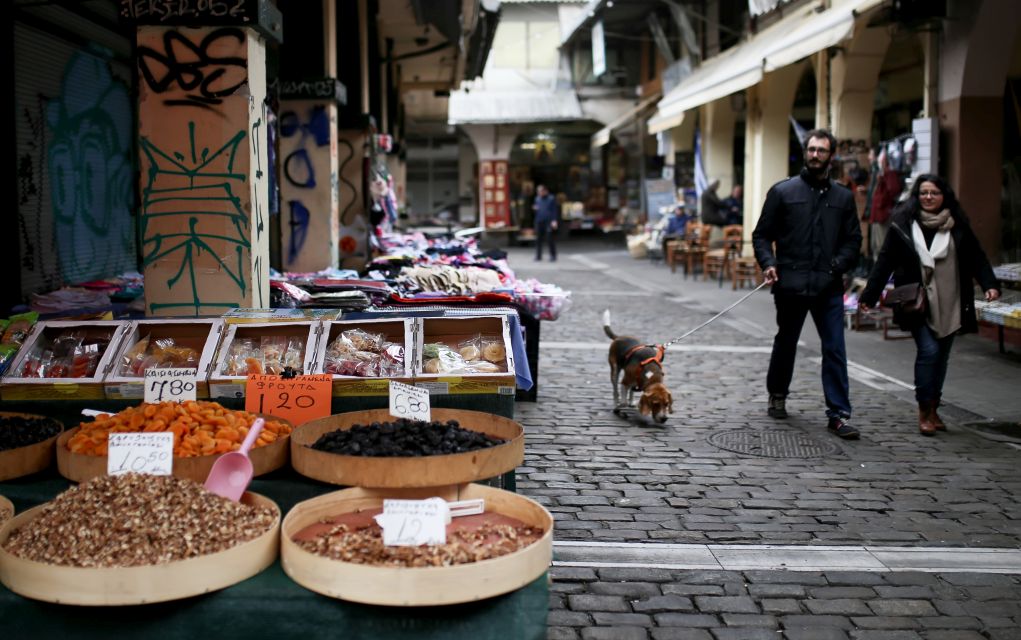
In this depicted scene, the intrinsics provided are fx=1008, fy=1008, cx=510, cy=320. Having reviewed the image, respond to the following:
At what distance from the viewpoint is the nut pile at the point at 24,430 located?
3871 mm

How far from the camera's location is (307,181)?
36.3 ft

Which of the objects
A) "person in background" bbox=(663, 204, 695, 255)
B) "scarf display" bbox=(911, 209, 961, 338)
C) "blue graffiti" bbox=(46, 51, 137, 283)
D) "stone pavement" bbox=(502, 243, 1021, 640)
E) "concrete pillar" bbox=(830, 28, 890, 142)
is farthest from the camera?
"person in background" bbox=(663, 204, 695, 255)

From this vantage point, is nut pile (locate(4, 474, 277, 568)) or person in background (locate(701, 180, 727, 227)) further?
person in background (locate(701, 180, 727, 227))

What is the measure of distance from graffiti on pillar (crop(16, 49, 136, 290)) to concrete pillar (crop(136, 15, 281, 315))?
8.32ft

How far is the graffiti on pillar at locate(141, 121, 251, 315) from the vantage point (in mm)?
6422

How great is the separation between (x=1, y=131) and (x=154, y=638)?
6491mm

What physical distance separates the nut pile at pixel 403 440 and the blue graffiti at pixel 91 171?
629 centimetres

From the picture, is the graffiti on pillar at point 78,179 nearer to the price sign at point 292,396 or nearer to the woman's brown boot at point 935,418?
the price sign at point 292,396

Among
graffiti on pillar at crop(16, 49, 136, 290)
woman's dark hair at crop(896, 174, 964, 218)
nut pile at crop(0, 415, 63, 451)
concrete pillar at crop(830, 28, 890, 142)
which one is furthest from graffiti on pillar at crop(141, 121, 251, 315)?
concrete pillar at crop(830, 28, 890, 142)

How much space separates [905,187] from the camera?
12.9m

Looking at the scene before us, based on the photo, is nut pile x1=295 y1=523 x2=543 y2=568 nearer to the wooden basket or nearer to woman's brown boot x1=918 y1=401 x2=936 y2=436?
the wooden basket

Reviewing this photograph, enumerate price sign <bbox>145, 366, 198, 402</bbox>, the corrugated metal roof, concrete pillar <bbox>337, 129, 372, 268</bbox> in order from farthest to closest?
the corrugated metal roof, concrete pillar <bbox>337, 129, 372, 268</bbox>, price sign <bbox>145, 366, 198, 402</bbox>

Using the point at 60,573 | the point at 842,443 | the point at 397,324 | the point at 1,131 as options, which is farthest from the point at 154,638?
the point at 1,131

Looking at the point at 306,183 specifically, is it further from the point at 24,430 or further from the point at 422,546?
the point at 422,546
